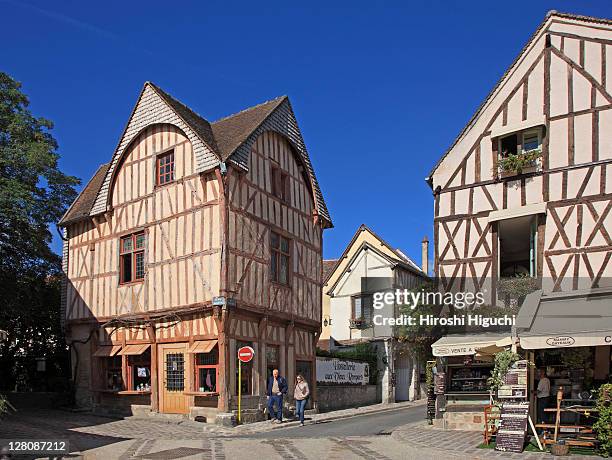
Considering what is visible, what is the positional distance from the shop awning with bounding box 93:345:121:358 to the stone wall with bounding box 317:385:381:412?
6.88 meters

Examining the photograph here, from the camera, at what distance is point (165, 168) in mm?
19484

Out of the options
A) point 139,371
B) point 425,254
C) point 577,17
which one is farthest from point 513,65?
point 425,254

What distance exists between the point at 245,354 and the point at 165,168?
6242 millimetres

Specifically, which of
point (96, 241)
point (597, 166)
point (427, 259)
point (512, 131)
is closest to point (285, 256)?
point (96, 241)

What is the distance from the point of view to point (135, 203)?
2011 cm

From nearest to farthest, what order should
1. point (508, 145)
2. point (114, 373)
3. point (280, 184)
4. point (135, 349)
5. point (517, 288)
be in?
point (517, 288), point (508, 145), point (135, 349), point (114, 373), point (280, 184)

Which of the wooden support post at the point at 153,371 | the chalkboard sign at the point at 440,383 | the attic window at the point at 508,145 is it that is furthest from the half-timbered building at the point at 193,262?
the attic window at the point at 508,145

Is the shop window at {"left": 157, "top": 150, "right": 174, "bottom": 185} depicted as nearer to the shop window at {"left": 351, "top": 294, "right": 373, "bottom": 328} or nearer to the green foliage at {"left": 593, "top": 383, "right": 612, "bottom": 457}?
the green foliage at {"left": 593, "top": 383, "right": 612, "bottom": 457}

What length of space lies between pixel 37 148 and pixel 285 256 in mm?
9082

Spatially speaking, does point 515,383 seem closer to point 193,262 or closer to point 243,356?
point 243,356

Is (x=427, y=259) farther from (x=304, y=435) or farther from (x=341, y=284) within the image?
(x=304, y=435)

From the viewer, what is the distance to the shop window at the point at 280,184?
66.8 ft

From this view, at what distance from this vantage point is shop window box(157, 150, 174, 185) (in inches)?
758

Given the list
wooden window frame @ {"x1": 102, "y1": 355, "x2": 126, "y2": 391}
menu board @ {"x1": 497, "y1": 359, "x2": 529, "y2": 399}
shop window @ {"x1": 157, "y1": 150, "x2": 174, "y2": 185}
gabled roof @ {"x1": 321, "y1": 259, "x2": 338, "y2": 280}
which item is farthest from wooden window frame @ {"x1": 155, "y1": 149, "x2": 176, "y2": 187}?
gabled roof @ {"x1": 321, "y1": 259, "x2": 338, "y2": 280}
